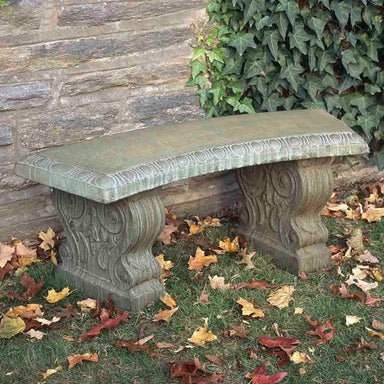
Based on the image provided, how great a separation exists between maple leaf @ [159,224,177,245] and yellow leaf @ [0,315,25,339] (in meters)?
1.10

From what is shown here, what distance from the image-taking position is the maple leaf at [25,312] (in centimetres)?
365

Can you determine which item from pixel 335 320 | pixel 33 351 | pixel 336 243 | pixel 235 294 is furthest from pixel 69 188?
pixel 336 243

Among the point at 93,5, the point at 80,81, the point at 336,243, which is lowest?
the point at 336,243

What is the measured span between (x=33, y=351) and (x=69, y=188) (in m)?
0.67

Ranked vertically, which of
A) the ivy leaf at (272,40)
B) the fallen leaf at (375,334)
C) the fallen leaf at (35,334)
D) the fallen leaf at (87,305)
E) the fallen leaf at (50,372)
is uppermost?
the ivy leaf at (272,40)

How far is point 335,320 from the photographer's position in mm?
3645

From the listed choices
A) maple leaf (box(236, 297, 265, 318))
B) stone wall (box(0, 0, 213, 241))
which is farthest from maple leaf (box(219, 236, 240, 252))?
stone wall (box(0, 0, 213, 241))

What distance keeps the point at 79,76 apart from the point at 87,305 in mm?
1186

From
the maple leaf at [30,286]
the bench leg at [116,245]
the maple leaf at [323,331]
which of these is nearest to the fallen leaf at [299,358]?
the maple leaf at [323,331]

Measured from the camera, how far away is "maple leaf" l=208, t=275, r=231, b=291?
393 cm

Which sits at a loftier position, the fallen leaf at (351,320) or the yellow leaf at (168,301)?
the yellow leaf at (168,301)

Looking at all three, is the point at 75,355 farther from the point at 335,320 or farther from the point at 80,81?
the point at 80,81

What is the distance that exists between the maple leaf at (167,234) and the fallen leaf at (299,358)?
4.24 feet

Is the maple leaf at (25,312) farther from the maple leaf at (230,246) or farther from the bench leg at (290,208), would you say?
the bench leg at (290,208)
